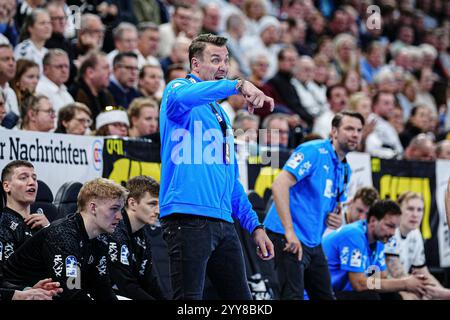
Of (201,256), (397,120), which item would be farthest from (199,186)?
(397,120)

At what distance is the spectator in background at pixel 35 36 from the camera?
443 inches

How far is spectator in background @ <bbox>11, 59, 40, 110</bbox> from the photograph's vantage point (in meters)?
10.1

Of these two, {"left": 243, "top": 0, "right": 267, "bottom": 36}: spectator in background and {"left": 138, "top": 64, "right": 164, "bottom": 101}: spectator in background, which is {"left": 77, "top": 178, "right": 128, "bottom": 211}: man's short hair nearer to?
{"left": 138, "top": 64, "right": 164, "bottom": 101}: spectator in background

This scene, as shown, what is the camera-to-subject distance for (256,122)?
1180 cm

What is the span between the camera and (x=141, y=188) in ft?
25.6

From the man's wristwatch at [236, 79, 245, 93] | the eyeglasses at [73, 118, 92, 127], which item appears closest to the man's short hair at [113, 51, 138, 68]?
the eyeglasses at [73, 118, 92, 127]

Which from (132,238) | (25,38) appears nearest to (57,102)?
(25,38)

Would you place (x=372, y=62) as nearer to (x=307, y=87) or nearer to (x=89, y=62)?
(x=307, y=87)

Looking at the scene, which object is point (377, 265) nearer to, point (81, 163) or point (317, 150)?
point (317, 150)

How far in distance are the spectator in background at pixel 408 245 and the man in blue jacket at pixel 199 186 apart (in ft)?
14.6

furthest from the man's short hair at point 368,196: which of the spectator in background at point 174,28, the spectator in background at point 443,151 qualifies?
the spectator in background at point 174,28

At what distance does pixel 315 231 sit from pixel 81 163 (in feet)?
7.53

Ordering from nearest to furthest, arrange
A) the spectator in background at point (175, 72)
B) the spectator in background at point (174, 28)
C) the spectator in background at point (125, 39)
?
the spectator in background at point (175, 72) < the spectator in background at point (125, 39) < the spectator in background at point (174, 28)

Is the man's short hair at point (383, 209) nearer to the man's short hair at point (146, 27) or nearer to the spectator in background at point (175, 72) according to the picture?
the spectator in background at point (175, 72)
